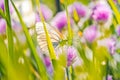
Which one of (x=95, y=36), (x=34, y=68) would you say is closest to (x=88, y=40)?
(x=95, y=36)

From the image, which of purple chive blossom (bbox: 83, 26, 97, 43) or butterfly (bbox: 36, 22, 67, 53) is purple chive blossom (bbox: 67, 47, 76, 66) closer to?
butterfly (bbox: 36, 22, 67, 53)

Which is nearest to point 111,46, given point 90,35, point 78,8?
point 90,35

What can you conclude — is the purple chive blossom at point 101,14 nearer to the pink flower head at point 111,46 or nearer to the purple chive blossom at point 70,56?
the pink flower head at point 111,46

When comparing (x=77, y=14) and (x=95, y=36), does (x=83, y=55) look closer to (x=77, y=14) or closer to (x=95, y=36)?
(x=95, y=36)

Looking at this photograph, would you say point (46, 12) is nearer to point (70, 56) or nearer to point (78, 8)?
point (78, 8)

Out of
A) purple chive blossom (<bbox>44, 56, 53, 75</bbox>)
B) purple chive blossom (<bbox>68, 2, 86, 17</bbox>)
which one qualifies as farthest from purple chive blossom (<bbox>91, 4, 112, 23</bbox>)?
purple chive blossom (<bbox>44, 56, 53, 75</bbox>)

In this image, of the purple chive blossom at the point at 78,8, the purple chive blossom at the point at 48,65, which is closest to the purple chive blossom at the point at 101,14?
the purple chive blossom at the point at 78,8
